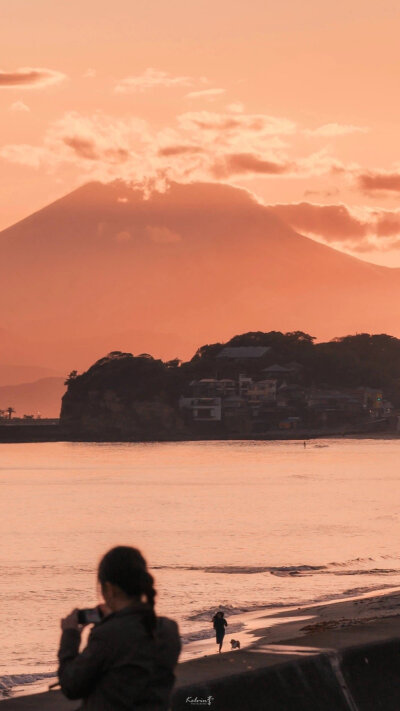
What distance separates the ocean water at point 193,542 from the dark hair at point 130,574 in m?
18.2

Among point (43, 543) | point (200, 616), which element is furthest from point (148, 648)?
point (43, 543)

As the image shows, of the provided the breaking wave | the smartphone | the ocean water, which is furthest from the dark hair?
the ocean water

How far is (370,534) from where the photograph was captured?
68125mm

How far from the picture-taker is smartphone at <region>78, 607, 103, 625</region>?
4930 millimetres

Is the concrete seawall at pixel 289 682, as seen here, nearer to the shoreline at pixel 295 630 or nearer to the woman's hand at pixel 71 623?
the shoreline at pixel 295 630

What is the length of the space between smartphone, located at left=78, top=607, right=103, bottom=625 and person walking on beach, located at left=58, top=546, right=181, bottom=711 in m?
0.02

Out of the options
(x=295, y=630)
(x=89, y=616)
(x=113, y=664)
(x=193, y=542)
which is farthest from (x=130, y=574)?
(x=193, y=542)

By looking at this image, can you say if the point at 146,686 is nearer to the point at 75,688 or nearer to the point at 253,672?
the point at 75,688

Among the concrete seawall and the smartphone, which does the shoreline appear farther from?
the smartphone

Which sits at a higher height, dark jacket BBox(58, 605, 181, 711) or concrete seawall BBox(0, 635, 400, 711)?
dark jacket BBox(58, 605, 181, 711)

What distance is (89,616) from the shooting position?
4.98 m

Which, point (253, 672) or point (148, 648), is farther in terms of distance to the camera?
point (253, 672)

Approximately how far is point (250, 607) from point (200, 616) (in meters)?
1.92

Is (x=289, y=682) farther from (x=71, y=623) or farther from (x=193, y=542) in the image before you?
(x=193, y=542)
